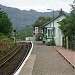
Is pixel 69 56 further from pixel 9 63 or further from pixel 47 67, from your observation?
pixel 47 67

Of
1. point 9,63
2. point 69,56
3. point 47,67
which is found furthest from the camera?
point 69,56

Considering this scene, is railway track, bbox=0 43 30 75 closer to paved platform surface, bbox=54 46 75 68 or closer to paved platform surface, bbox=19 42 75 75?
paved platform surface, bbox=19 42 75 75

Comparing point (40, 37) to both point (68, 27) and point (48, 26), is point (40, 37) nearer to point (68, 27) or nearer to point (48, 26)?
point (48, 26)

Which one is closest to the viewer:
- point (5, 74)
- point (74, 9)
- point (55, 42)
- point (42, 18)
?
point (5, 74)

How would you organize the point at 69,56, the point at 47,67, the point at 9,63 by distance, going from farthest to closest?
1. the point at 69,56
2. the point at 9,63
3. the point at 47,67

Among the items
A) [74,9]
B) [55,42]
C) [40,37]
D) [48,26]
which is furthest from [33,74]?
[40,37]

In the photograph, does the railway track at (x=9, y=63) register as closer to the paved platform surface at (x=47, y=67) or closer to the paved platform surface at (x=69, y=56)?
the paved platform surface at (x=47, y=67)

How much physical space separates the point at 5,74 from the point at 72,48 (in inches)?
933

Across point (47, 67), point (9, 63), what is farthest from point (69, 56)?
point (47, 67)

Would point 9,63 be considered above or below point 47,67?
below

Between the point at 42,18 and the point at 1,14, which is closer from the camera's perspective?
the point at 1,14

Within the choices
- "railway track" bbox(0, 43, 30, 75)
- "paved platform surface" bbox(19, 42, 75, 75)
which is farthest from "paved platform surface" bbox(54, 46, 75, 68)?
"railway track" bbox(0, 43, 30, 75)

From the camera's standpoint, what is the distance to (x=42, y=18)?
154 metres

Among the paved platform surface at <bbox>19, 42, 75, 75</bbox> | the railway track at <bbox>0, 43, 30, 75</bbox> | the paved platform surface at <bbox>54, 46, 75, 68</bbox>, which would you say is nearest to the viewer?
the paved platform surface at <bbox>19, 42, 75, 75</bbox>
